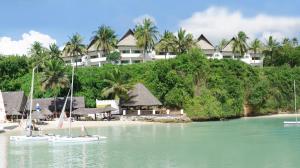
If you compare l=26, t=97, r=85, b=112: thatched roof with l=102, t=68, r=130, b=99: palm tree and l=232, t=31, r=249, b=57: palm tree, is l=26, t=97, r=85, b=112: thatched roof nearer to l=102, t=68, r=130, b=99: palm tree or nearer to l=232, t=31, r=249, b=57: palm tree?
l=102, t=68, r=130, b=99: palm tree

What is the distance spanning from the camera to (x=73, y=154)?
3978 cm

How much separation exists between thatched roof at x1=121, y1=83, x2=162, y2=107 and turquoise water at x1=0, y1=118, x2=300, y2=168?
861 inches

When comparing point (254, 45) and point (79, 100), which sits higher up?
point (254, 45)

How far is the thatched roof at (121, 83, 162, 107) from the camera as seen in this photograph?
78625 millimetres

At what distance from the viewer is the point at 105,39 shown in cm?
9906

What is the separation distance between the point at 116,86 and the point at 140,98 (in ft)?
16.0

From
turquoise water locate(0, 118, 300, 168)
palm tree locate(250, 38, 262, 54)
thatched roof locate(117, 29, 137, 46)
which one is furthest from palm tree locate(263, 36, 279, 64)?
turquoise water locate(0, 118, 300, 168)

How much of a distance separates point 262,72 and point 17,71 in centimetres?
4784

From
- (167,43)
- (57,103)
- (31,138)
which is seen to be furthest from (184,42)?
(31,138)

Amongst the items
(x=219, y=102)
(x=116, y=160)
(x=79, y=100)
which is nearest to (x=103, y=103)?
(x=79, y=100)

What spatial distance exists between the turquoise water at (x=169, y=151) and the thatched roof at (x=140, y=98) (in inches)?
861

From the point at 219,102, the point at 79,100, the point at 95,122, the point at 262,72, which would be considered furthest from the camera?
the point at 262,72

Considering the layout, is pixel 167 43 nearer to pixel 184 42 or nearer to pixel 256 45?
pixel 184 42

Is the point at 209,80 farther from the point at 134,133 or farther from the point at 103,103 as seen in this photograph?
the point at 134,133
